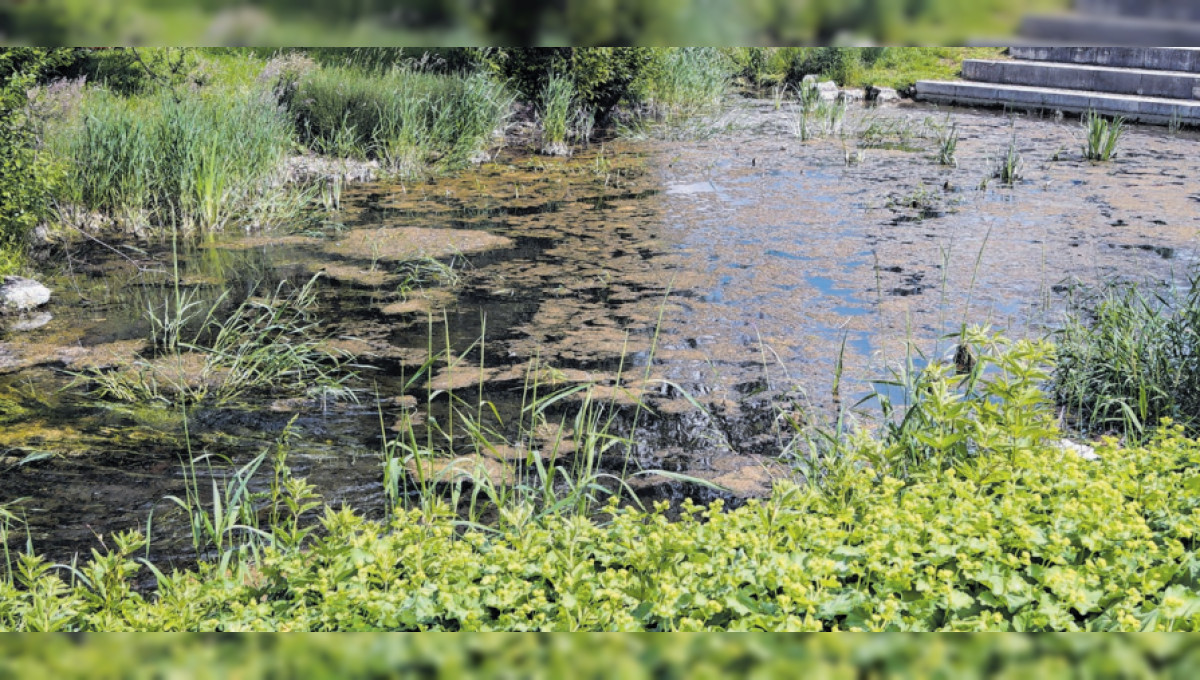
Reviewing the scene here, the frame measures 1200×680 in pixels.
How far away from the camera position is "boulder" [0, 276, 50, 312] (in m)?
5.28

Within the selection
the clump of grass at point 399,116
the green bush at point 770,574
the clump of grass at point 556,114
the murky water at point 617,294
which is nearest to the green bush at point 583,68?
the clump of grass at point 556,114

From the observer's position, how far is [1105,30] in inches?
13.4

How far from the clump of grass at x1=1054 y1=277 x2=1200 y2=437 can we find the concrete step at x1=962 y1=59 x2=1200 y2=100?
938 centimetres

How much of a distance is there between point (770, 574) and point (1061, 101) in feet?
40.4

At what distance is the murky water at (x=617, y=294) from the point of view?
369cm

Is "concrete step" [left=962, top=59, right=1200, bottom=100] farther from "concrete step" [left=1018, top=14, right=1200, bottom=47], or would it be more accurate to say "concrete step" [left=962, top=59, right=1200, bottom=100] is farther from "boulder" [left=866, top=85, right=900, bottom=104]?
"concrete step" [left=1018, top=14, right=1200, bottom=47]

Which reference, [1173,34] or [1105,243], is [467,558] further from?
[1105,243]

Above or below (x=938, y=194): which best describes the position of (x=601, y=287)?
below

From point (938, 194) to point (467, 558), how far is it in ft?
22.1

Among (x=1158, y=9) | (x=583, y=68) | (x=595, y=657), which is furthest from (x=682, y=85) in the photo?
(x=1158, y=9)

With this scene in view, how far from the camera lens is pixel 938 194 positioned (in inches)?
304

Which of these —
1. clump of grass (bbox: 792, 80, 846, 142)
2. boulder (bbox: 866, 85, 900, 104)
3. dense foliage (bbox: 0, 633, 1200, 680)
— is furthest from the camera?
boulder (bbox: 866, 85, 900, 104)

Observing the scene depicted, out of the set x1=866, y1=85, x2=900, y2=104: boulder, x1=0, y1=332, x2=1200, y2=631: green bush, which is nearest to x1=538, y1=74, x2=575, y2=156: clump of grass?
x1=866, y1=85, x2=900, y2=104: boulder

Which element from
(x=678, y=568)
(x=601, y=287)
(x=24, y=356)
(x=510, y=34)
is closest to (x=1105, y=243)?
(x=601, y=287)
